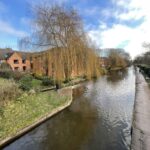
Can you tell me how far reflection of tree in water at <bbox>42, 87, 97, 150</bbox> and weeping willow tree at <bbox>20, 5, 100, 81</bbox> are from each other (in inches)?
193

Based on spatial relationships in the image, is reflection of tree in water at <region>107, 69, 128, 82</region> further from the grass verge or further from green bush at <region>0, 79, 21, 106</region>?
green bush at <region>0, 79, 21, 106</region>

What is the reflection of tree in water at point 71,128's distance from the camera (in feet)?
Result: 31.1

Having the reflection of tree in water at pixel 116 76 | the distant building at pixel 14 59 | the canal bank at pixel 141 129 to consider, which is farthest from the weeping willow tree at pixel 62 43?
the distant building at pixel 14 59

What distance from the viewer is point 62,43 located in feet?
65.6

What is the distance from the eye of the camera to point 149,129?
9.58m

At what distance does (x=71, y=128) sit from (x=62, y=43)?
1044 cm

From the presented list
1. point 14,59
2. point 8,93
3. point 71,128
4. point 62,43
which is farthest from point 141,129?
point 14,59

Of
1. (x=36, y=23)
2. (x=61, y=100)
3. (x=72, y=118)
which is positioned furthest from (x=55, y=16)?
(x=72, y=118)

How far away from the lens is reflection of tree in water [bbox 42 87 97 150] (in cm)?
949

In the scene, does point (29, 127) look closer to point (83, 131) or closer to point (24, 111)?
point (24, 111)

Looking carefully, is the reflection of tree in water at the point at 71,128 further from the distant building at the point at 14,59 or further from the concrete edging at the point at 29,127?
the distant building at the point at 14,59

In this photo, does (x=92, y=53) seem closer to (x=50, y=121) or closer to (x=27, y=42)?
(x=27, y=42)

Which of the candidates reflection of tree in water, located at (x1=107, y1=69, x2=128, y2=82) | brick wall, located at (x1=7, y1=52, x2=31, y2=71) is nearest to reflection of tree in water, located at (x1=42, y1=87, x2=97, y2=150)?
reflection of tree in water, located at (x1=107, y1=69, x2=128, y2=82)

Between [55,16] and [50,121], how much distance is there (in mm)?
10709
